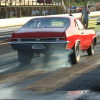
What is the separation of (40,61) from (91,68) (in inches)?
79.3

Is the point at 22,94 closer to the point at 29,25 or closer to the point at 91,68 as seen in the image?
the point at 91,68

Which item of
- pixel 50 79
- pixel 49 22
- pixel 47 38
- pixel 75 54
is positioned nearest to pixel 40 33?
pixel 47 38

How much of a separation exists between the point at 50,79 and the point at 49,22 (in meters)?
2.80

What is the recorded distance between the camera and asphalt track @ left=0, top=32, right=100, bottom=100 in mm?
5469

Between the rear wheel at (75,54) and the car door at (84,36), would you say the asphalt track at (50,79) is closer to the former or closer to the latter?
the rear wheel at (75,54)

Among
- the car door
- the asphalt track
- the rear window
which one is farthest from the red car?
the asphalt track

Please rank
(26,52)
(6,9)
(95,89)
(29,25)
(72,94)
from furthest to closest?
(6,9) → (29,25) → (26,52) → (95,89) → (72,94)

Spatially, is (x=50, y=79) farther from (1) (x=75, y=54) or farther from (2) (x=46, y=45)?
(1) (x=75, y=54)

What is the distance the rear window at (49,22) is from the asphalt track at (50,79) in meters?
1.18

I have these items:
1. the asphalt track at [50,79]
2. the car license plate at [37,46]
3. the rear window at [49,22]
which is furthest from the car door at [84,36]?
the car license plate at [37,46]

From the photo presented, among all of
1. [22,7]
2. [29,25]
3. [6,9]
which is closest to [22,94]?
[29,25]

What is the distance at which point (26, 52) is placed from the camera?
863cm

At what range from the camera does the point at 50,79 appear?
6887 mm

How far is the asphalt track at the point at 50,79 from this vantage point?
17.9 ft
